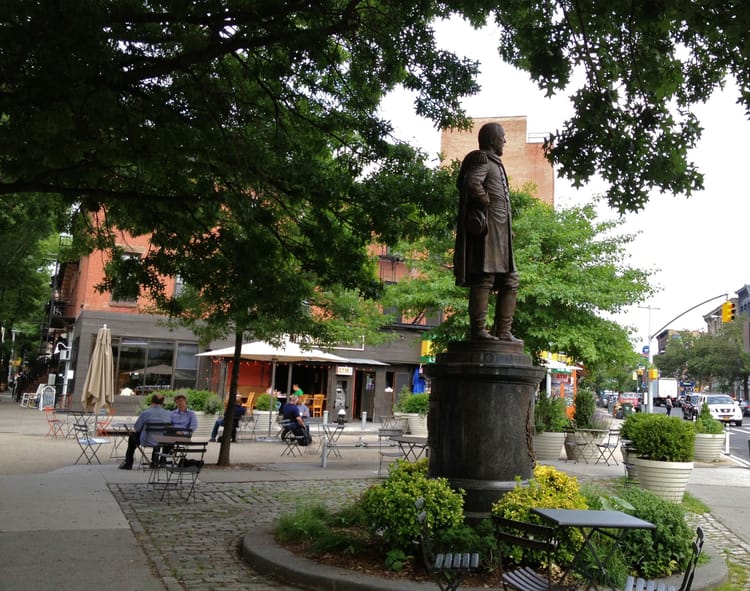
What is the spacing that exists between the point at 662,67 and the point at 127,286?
8.56 m

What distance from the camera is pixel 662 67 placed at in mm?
7312

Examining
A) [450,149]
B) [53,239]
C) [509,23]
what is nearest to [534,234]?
[509,23]

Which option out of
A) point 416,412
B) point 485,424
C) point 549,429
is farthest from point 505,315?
point 416,412

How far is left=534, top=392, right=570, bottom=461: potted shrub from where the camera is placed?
17.2m

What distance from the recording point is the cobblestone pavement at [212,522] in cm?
599

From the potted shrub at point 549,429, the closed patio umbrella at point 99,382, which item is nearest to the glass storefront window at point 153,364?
the closed patio umbrella at point 99,382

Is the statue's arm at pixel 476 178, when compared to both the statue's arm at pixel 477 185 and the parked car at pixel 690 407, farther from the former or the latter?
the parked car at pixel 690 407

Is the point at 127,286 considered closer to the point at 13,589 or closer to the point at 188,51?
the point at 188,51

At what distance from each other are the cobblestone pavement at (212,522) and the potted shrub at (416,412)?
9.27m

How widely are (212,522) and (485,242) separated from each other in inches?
185

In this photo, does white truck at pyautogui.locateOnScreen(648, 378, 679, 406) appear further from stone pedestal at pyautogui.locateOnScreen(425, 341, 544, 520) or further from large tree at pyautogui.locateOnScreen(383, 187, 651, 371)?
stone pedestal at pyautogui.locateOnScreen(425, 341, 544, 520)

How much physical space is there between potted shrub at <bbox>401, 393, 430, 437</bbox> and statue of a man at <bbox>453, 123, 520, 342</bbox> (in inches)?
547

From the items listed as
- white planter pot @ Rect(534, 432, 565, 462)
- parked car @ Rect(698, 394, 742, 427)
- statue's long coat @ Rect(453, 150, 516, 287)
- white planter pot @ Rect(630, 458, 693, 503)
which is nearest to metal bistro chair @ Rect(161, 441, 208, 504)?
statue's long coat @ Rect(453, 150, 516, 287)

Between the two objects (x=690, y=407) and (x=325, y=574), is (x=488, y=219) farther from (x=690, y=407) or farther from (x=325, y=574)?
(x=690, y=407)
